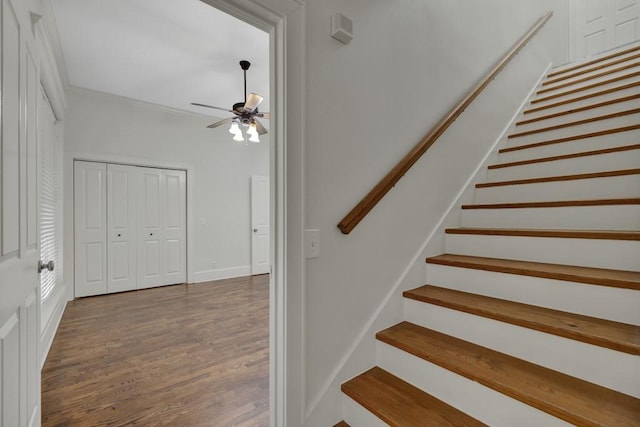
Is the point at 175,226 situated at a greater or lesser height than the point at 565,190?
lesser

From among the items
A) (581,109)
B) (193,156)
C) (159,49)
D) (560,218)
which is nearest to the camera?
(560,218)

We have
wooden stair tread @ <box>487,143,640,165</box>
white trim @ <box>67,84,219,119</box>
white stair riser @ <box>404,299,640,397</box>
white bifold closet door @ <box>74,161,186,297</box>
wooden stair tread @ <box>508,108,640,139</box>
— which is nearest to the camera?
white stair riser @ <box>404,299,640,397</box>

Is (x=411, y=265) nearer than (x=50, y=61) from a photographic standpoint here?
Yes

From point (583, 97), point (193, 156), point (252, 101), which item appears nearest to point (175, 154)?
point (193, 156)

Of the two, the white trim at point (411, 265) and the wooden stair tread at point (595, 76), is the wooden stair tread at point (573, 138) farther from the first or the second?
the wooden stair tread at point (595, 76)

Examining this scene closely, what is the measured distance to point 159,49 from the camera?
3.13 metres

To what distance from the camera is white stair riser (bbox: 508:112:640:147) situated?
2109mm

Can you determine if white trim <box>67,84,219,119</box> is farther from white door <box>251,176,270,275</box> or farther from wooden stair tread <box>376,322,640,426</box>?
wooden stair tread <box>376,322,640,426</box>

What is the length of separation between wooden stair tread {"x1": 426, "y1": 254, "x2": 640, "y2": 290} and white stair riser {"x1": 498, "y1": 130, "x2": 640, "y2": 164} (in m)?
1.17

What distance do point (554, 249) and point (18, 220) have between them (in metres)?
2.54

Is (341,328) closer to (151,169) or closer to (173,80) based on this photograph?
(173,80)

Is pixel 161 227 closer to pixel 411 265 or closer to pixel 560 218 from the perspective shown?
pixel 411 265

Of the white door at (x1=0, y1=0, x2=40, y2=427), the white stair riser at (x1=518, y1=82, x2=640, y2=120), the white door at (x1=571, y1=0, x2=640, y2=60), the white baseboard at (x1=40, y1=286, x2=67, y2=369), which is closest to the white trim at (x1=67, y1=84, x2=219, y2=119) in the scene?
the white baseboard at (x1=40, y1=286, x2=67, y2=369)

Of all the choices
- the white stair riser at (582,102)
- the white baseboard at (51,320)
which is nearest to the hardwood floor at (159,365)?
the white baseboard at (51,320)
